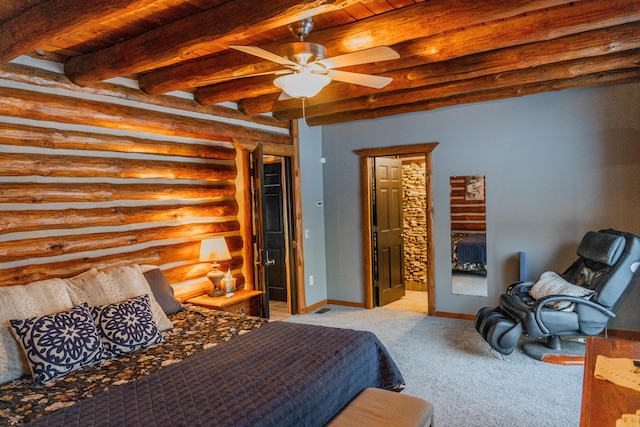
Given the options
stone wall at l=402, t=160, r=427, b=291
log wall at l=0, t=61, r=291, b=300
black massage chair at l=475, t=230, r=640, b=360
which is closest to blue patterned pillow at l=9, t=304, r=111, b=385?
log wall at l=0, t=61, r=291, b=300

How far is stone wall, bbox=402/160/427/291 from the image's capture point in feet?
23.3

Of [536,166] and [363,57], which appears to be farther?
[536,166]

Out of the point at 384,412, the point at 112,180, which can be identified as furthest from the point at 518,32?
the point at 112,180

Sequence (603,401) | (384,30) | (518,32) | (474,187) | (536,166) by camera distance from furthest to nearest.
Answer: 1. (474,187)
2. (536,166)
3. (518,32)
4. (384,30)
5. (603,401)

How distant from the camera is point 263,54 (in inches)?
95.0

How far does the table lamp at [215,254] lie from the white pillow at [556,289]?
313cm

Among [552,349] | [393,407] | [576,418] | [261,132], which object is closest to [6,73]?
[261,132]

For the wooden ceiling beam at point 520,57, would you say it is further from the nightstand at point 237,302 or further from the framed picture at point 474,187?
the nightstand at point 237,302

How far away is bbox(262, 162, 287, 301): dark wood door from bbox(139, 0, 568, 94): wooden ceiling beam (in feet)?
8.65

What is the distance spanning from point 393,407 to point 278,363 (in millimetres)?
685

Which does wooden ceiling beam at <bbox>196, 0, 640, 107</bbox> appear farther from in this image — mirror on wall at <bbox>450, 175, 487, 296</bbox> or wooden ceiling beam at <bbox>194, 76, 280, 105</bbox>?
mirror on wall at <bbox>450, 175, 487, 296</bbox>

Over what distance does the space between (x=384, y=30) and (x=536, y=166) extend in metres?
2.98

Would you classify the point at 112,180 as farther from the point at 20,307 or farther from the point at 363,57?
the point at 363,57

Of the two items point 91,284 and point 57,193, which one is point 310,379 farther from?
point 57,193
